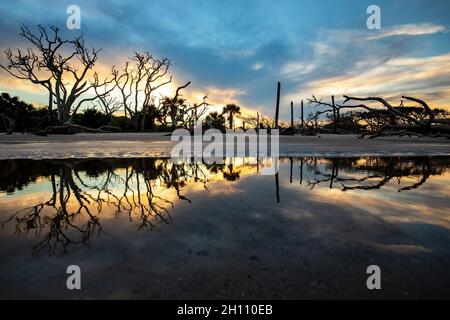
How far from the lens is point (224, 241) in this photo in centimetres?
160

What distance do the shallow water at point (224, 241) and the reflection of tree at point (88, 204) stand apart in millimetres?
12

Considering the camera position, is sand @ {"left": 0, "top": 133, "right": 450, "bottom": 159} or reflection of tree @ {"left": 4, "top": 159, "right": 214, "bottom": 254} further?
sand @ {"left": 0, "top": 133, "right": 450, "bottom": 159}

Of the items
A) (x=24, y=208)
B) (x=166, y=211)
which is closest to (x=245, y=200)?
(x=166, y=211)

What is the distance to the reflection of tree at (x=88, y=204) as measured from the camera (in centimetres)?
175

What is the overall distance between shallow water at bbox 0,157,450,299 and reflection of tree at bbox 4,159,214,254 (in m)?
0.01

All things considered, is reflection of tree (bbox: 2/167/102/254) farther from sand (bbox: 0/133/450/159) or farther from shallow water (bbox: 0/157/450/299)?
sand (bbox: 0/133/450/159)

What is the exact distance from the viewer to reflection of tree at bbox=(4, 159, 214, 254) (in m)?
1.75
